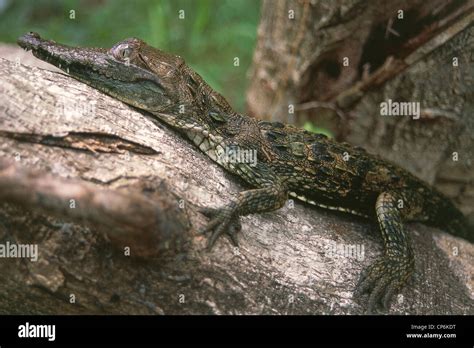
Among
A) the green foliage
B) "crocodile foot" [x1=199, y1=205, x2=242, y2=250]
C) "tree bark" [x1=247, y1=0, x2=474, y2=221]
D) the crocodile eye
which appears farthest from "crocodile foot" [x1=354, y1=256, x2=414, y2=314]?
the green foliage

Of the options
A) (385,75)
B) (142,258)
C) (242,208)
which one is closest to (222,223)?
(242,208)

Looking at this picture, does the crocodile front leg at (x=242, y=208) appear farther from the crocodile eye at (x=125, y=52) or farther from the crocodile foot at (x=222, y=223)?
the crocodile eye at (x=125, y=52)

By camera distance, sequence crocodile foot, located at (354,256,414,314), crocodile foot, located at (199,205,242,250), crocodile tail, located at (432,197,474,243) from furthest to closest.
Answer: crocodile tail, located at (432,197,474,243), crocodile foot, located at (354,256,414,314), crocodile foot, located at (199,205,242,250)

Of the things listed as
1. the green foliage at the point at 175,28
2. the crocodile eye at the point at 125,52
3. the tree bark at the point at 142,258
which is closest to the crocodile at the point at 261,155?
the crocodile eye at the point at 125,52

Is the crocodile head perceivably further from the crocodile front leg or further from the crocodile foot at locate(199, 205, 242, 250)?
the crocodile foot at locate(199, 205, 242, 250)

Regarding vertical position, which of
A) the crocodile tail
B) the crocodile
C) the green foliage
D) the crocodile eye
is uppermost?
the green foliage
